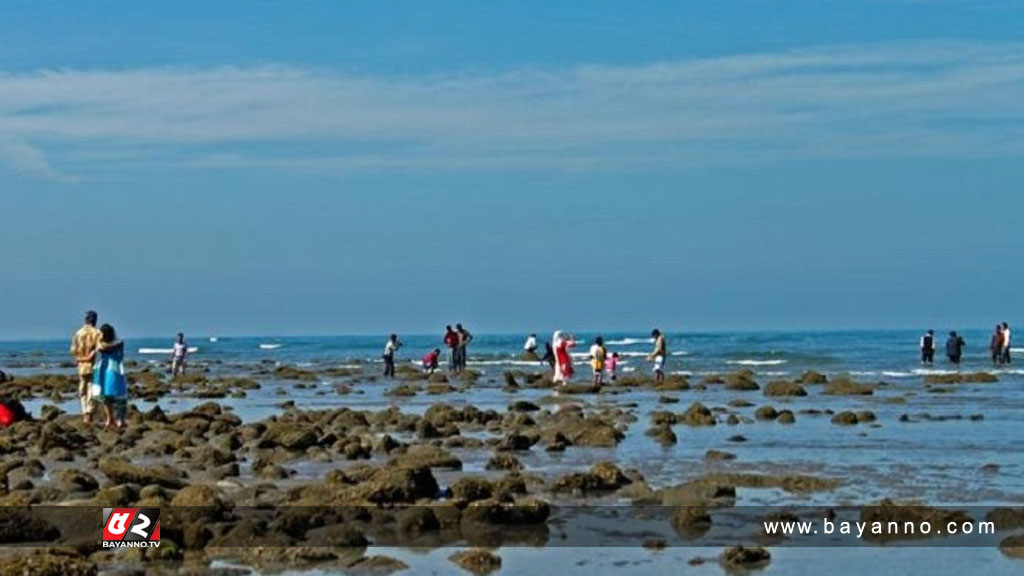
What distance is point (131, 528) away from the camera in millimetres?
13344

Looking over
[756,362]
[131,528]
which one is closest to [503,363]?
[756,362]

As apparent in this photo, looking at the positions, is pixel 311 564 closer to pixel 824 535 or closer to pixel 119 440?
pixel 824 535

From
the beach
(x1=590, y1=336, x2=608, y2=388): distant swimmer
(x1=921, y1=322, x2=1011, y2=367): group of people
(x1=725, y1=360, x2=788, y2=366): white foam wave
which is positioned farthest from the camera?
(x1=725, y1=360, x2=788, y2=366): white foam wave

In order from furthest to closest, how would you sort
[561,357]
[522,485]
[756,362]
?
[756,362] → [561,357] → [522,485]

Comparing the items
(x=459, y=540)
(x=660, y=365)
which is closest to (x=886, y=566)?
(x=459, y=540)

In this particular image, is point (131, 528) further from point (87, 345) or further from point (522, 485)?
point (87, 345)

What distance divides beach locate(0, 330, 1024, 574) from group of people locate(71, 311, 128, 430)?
0.65 metres

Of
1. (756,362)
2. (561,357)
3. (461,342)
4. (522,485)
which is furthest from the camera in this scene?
(756,362)

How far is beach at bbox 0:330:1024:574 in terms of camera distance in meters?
12.6

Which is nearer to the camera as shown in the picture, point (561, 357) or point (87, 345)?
point (87, 345)

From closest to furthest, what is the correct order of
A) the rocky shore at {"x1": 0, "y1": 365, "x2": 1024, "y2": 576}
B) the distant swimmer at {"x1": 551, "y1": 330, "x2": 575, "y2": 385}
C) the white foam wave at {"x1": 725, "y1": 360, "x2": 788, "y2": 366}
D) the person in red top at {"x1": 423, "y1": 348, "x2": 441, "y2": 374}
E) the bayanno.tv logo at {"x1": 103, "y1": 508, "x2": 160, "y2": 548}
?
the rocky shore at {"x1": 0, "y1": 365, "x2": 1024, "y2": 576}
the bayanno.tv logo at {"x1": 103, "y1": 508, "x2": 160, "y2": 548}
the distant swimmer at {"x1": 551, "y1": 330, "x2": 575, "y2": 385}
the person in red top at {"x1": 423, "y1": 348, "x2": 441, "y2": 374}
the white foam wave at {"x1": 725, "y1": 360, "x2": 788, "y2": 366}

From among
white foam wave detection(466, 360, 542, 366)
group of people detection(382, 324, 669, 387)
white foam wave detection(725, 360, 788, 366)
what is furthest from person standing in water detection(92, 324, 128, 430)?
white foam wave detection(466, 360, 542, 366)

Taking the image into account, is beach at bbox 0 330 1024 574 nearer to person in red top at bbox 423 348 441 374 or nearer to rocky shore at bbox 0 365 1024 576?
rocky shore at bbox 0 365 1024 576

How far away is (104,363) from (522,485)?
33.9ft
